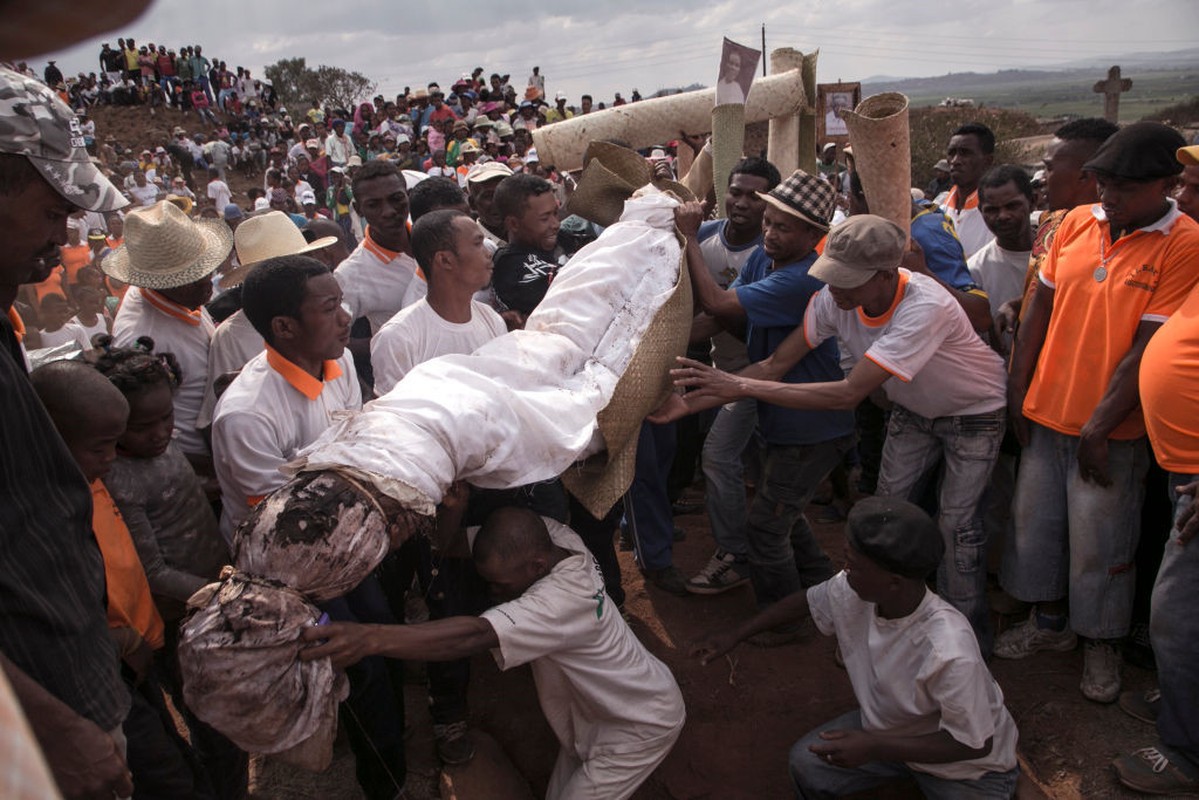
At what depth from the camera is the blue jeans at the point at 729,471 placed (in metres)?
3.95

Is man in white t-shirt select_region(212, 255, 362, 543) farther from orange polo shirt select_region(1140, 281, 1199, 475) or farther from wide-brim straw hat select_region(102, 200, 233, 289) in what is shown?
orange polo shirt select_region(1140, 281, 1199, 475)

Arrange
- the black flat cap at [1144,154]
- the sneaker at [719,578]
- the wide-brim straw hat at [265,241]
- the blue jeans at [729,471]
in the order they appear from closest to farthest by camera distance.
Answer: the black flat cap at [1144,154] → the blue jeans at [729,471] → the sneaker at [719,578] → the wide-brim straw hat at [265,241]

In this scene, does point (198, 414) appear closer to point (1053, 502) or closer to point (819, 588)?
point (819, 588)

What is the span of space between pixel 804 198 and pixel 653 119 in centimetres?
159

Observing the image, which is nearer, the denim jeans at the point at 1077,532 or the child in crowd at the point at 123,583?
the child in crowd at the point at 123,583

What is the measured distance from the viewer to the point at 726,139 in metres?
4.05

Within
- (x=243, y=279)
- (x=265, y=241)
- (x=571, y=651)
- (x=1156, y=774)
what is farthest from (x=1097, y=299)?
(x=265, y=241)

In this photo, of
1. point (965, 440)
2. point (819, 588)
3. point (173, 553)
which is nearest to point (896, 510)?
point (819, 588)

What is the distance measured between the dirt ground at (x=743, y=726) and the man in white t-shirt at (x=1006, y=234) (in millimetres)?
1733

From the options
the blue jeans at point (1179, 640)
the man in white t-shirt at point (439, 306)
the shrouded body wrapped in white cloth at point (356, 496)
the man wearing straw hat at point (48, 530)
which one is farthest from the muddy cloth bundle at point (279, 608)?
the blue jeans at point (1179, 640)

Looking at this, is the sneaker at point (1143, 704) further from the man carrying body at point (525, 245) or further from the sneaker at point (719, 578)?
the man carrying body at point (525, 245)

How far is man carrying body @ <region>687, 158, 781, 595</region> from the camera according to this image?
13.0ft

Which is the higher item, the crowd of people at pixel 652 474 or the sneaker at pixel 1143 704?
the crowd of people at pixel 652 474

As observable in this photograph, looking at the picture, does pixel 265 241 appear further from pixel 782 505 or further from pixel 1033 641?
pixel 1033 641
